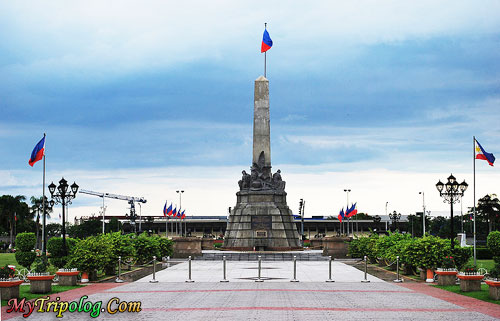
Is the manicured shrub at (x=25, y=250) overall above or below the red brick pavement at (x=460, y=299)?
above

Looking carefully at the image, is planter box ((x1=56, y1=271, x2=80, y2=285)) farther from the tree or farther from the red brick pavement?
the tree

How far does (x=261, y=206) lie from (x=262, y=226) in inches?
71.5

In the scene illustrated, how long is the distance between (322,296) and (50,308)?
8.74m

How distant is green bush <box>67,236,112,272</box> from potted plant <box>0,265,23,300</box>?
21.5 ft

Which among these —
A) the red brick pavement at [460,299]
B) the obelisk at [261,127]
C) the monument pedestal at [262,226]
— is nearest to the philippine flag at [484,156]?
the red brick pavement at [460,299]

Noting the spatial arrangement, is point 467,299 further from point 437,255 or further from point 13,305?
point 13,305

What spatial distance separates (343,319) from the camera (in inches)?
590

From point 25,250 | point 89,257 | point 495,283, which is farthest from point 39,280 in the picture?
point 495,283

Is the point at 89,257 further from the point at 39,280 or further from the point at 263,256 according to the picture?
the point at 263,256

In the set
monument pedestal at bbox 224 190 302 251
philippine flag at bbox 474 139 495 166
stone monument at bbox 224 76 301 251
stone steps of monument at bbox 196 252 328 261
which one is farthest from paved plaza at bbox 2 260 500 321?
stone monument at bbox 224 76 301 251

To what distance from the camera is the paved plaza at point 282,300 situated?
15.6 metres

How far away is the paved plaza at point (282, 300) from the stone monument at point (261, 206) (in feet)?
74.7

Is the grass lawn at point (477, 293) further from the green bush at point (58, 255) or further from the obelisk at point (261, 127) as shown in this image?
the obelisk at point (261, 127)

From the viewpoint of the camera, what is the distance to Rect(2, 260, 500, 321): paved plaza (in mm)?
15633
